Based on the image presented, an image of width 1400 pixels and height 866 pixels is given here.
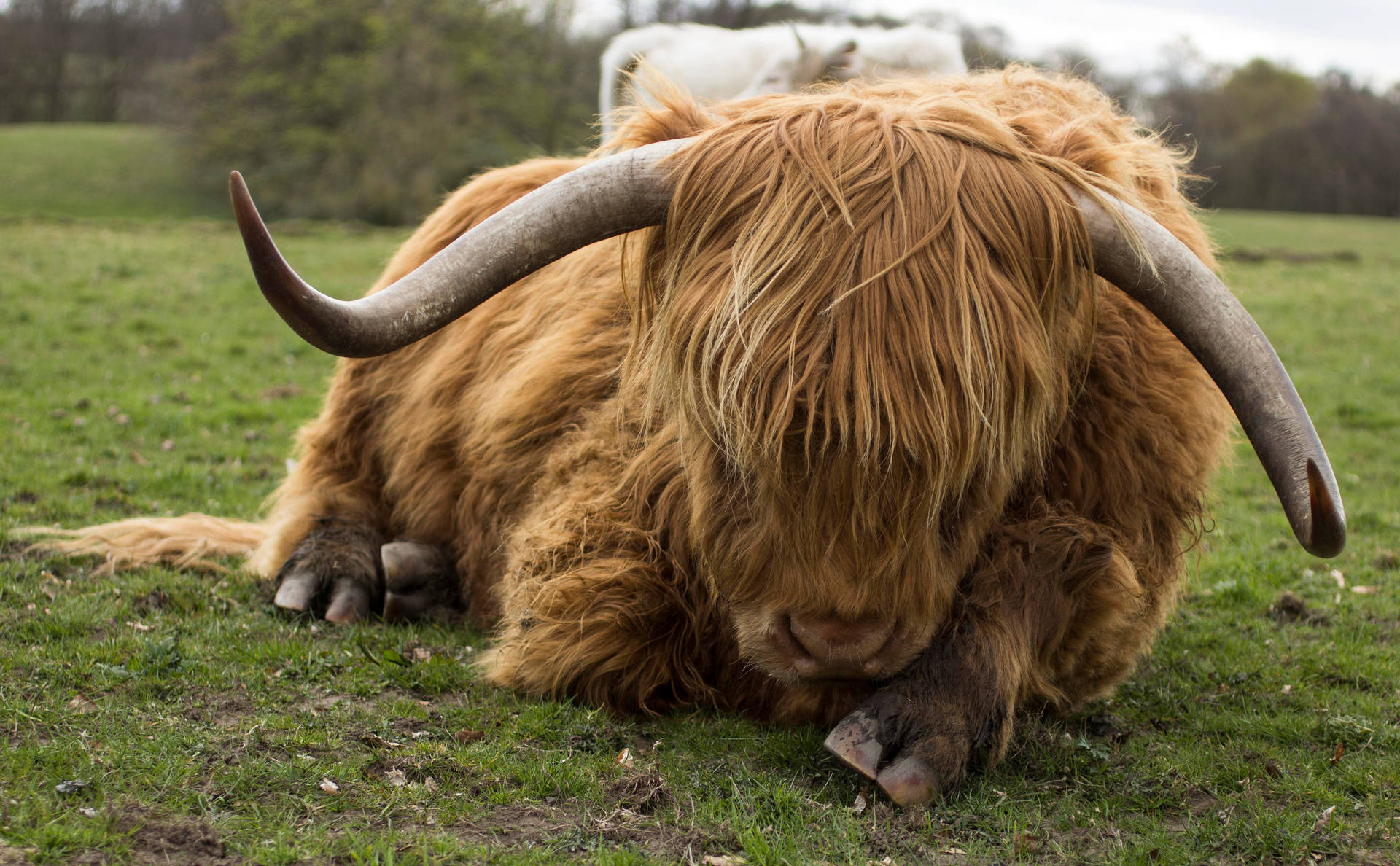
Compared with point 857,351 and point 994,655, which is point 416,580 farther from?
point 857,351

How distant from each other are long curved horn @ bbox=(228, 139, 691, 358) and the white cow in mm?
Result: 3869

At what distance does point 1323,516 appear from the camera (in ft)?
7.05

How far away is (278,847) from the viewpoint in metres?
2.10

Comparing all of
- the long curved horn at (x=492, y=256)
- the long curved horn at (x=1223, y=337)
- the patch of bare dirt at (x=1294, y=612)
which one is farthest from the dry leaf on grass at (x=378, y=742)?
the patch of bare dirt at (x=1294, y=612)

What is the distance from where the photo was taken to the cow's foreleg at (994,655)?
2.51m

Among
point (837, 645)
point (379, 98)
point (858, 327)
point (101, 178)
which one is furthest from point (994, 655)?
point (101, 178)

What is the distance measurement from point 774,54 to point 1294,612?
538 centimetres

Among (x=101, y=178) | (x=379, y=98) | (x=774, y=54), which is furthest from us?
(x=101, y=178)

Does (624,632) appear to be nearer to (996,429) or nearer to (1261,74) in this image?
(996,429)

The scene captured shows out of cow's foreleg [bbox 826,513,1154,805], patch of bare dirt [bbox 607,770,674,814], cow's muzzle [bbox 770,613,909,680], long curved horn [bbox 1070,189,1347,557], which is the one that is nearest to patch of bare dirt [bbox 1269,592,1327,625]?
cow's foreleg [bbox 826,513,1154,805]

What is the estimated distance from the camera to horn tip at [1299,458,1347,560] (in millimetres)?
2143

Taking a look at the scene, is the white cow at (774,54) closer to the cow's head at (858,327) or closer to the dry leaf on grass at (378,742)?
the cow's head at (858,327)

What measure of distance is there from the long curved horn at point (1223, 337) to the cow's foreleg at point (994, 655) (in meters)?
0.50

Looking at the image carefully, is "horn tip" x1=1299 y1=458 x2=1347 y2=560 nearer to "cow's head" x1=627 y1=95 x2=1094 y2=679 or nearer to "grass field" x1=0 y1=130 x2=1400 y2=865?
"cow's head" x1=627 y1=95 x2=1094 y2=679
